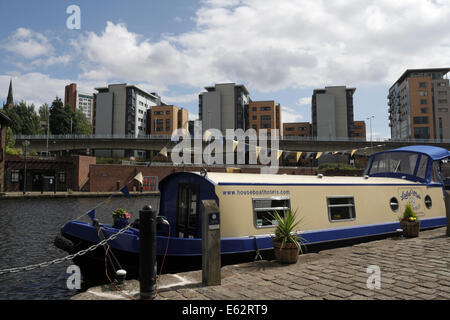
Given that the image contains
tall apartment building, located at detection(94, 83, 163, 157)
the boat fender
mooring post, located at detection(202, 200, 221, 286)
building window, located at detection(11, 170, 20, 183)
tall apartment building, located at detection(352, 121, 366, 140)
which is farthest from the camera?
tall apartment building, located at detection(352, 121, 366, 140)

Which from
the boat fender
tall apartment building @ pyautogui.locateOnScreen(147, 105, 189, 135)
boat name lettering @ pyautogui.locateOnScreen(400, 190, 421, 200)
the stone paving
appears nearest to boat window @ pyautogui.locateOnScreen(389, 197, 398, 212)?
boat name lettering @ pyautogui.locateOnScreen(400, 190, 421, 200)

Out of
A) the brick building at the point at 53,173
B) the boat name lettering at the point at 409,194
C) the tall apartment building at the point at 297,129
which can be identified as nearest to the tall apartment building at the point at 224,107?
the tall apartment building at the point at 297,129

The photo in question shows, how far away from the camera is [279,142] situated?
2509 inches

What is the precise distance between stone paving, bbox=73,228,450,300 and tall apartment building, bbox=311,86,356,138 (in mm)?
86705

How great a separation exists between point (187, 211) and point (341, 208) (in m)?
4.71

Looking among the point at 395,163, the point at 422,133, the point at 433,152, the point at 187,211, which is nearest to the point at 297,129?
the point at 422,133

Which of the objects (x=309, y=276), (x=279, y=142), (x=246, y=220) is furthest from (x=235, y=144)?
(x=279, y=142)

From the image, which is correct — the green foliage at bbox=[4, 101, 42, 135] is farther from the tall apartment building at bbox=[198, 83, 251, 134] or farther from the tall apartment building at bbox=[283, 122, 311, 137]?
the tall apartment building at bbox=[283, 122, 311, 137]

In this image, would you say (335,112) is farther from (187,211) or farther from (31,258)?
(31,258)

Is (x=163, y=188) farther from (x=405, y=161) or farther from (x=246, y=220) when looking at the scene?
(x=405, y=161)

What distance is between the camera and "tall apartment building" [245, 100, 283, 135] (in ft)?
289

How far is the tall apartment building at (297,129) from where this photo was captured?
99.0 meters

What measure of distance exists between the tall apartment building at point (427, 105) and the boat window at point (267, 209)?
86.5m

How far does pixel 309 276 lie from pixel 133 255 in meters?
4.11
